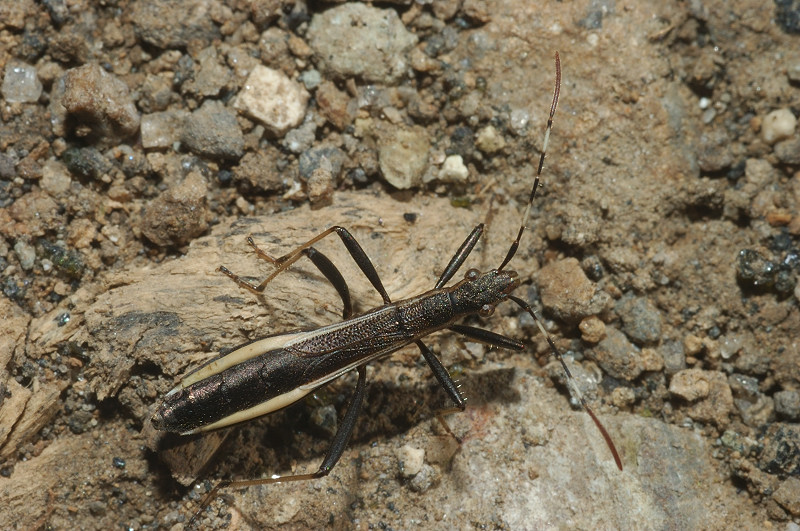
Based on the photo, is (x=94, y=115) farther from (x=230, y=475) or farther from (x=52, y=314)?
(x=230, y=475)

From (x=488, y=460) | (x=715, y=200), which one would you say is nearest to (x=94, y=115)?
(x=488, y=460)

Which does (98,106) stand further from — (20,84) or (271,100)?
(271,100)

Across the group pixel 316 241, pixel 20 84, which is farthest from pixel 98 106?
pixel 316 241

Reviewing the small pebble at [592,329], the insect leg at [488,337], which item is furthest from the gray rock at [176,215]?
the small pebble at [592,329]

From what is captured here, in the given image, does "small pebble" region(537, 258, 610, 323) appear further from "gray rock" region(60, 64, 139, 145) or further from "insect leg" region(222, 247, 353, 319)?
"gray rock" region(60, 64, 139, 145)

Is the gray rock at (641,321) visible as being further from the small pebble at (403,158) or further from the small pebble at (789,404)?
the small pebble at (403,158)
